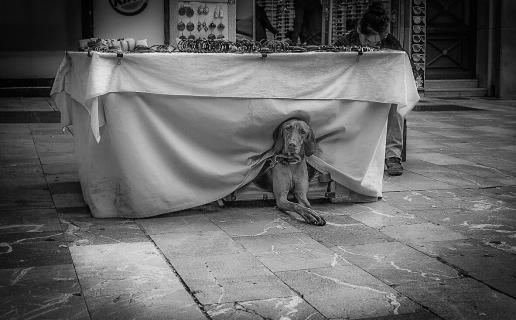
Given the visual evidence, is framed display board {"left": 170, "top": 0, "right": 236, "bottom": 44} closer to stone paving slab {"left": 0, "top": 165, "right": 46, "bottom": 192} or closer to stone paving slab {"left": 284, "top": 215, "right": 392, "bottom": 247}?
stone paving slab {"left": 0, "top": 165, "right": 46, "bottom": 192}

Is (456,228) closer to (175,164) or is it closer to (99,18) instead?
(175,164)

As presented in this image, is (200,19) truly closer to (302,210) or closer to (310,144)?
(310,144)

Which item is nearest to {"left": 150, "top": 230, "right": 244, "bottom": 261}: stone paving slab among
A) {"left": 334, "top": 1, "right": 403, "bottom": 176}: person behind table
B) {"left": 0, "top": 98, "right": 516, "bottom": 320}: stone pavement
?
{"left": 0, "top": 98, "right": 516, "bottom": 320}: stone pavement

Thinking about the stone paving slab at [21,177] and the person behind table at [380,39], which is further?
the person behind table at [380,39]

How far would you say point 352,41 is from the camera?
8383mm

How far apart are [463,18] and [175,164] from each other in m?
13.0

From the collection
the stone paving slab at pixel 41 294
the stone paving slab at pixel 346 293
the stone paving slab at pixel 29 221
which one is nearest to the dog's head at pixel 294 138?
the stone paving slab at pixel 346 293

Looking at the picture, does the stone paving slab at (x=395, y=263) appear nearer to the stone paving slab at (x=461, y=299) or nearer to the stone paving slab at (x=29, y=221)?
the stone paving slab at (x=461, y=299)

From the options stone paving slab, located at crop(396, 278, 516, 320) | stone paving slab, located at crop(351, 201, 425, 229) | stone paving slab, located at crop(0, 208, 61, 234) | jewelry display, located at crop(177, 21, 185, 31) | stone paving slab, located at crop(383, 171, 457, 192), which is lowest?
→ stone paving slab, located at crop(396, 278, 516, 320)

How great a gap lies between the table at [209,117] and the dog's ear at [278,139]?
0.17ft

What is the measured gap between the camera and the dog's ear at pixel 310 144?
21.8ft

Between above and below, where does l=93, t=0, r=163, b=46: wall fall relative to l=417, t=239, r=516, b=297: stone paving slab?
above

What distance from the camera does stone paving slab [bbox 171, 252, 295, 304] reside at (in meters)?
4.53

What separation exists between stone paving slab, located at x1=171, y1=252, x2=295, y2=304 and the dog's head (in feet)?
4.32
